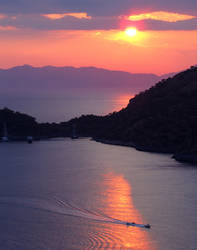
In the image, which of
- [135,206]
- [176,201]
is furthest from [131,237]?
[176,201]

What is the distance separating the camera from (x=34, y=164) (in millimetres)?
39156

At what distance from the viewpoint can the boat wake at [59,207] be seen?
762 inches

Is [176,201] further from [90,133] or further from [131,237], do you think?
[90,133]

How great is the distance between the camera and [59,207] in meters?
21.7

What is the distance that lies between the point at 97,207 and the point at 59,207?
1.69m

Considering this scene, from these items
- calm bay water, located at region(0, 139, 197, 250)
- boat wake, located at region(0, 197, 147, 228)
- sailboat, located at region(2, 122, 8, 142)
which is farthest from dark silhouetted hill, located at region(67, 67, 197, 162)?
boat wake, located at region(0, 197, 147, 228)

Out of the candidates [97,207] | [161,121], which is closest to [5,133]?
[161,121]

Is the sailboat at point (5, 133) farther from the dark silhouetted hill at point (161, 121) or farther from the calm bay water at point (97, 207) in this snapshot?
the calm bay water at point (97, 207)

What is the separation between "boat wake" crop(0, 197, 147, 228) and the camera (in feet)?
63.5

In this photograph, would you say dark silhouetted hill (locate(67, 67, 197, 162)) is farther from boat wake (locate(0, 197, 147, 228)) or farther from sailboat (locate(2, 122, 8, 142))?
boat wake (locate(0, 197, 147, 228))

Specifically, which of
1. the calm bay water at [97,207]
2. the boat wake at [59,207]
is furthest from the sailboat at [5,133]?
the boat wake at [59,207]

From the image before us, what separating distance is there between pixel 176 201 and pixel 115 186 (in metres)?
5.34

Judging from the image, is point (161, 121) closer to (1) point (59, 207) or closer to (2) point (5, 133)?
(2) point (5, 133)

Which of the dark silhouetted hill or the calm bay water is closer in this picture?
the calm bay water
